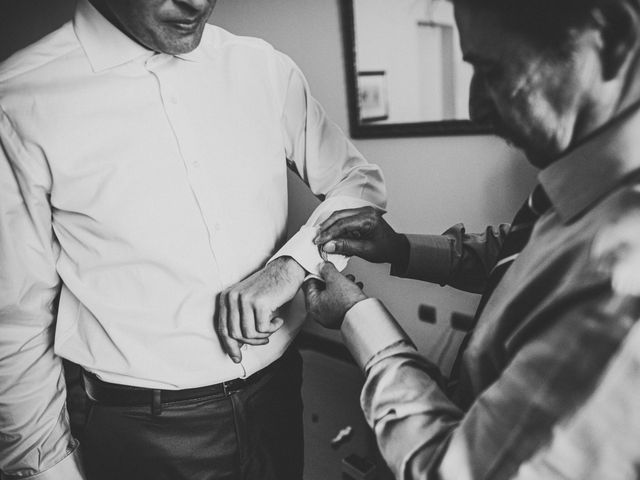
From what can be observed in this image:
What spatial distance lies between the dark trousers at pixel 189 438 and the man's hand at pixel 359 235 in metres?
0.47

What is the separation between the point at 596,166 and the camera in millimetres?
580

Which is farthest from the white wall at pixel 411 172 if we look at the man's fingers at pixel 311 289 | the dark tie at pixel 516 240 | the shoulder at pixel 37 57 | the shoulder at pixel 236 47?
the shoulder at pixel 37 57

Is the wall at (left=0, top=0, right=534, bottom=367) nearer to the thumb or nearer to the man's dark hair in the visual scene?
the thumb

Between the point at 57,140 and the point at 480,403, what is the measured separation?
1081 millimetres

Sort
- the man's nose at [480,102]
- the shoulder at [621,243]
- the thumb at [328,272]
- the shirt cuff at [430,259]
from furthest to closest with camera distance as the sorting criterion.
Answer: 1. the shirt cuff at [430,259]
2. the thumb at [328,272]
3. the man's nose at [480,102]
4. the shoulder at [621,243]

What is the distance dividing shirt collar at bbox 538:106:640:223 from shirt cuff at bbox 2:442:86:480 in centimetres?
138

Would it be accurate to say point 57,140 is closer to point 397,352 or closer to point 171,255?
point 171,255

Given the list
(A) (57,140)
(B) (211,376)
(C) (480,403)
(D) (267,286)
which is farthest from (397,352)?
(A) (57,140)

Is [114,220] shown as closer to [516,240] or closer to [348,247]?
[348,247]

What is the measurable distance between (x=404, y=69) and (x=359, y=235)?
972 mm

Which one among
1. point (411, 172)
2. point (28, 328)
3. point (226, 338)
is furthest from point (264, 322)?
point (411, 172)

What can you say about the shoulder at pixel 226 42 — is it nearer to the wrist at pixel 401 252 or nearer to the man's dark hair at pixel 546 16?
the wrist at pixel 401 252

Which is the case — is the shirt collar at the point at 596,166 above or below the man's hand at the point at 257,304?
above

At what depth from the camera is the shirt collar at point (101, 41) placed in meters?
1.11
